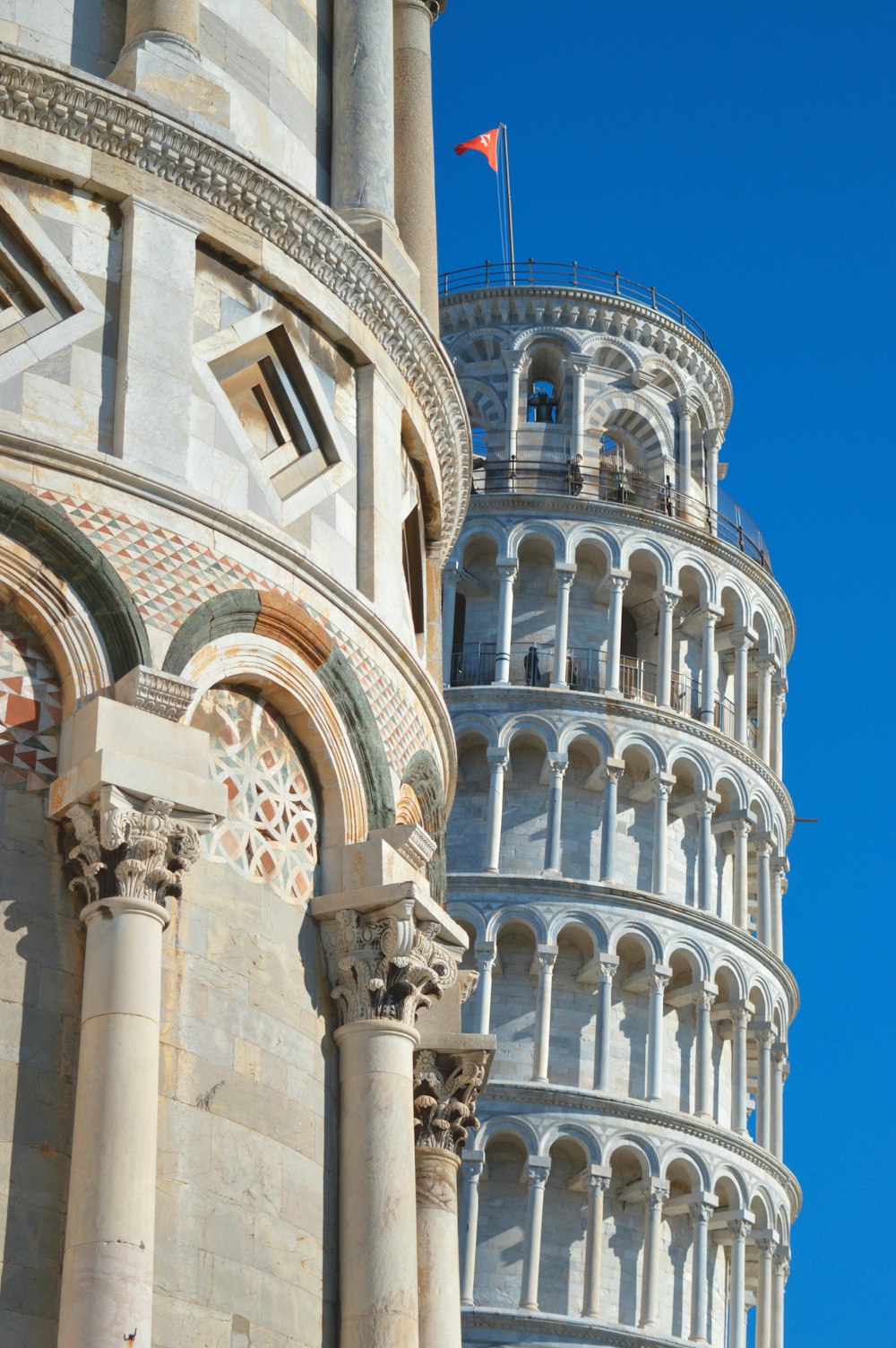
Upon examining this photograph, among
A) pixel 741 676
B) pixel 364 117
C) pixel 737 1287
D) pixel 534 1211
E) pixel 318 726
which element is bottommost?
pixel 318 726

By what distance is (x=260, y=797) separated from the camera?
16.0 m

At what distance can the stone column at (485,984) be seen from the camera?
2180 inches

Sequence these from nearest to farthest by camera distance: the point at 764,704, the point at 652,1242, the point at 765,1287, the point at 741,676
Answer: the point at 652,1242 → the point at 765,1287 → the point at 741,676 → the point at 764,704

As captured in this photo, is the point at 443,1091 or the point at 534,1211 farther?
the point at 534,1211

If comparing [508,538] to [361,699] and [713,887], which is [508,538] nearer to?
[713,887]

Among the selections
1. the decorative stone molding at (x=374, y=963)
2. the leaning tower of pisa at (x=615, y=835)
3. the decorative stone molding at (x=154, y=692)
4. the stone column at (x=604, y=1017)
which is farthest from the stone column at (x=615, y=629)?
the decorative stone molding at (x=154, y=692)

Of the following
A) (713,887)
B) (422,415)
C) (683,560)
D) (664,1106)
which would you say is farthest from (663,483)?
(422,415)

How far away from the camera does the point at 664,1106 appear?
5578 cm

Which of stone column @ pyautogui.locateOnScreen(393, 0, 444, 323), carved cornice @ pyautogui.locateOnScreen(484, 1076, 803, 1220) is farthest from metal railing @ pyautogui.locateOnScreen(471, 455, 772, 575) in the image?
stone column @ pyautogui.locateOnScreen(393, 0, 444, 323)

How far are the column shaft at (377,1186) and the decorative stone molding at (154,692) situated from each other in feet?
8.10

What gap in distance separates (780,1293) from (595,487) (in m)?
20.3

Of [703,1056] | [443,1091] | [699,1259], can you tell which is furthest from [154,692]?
[703,1056]

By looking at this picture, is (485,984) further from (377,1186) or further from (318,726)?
(377,1186)

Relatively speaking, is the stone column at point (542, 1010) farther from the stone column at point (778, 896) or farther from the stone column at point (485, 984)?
the stone column at point (778, 896)
